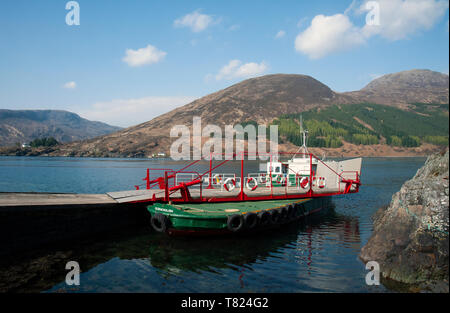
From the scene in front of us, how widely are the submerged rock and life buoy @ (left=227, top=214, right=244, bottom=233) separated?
6.49 m

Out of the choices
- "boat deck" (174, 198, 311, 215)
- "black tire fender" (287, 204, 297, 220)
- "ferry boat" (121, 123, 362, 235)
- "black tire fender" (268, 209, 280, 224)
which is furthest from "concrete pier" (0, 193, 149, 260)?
"black tire fender" (287, 204, 297, 220)

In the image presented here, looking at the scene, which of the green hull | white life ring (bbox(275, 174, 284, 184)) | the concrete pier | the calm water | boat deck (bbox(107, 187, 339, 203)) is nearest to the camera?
the calm water

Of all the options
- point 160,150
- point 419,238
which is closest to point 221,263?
point 419,238

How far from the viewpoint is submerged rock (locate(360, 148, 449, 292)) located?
1105cm

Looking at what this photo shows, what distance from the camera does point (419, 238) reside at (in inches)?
458

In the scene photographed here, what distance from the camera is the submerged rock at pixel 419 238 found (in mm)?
11055

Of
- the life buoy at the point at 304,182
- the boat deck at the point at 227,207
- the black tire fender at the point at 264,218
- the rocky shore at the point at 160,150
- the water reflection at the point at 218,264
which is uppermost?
the rocky shore at the point at 160,150

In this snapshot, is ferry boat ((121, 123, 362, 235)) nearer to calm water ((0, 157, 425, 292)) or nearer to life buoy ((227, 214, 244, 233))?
life buoy ((227, 214, 244, 233))

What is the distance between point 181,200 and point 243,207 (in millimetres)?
4109

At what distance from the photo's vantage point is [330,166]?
30422 millimetres

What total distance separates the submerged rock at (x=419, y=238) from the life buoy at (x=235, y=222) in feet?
21.3

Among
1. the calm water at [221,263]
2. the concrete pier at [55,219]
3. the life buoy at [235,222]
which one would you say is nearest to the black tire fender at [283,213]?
the calm water at [221,263]

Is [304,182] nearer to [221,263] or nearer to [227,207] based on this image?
[227,207]

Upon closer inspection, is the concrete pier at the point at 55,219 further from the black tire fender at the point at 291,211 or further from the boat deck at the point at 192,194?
the black tire fender at the point at 291,211
